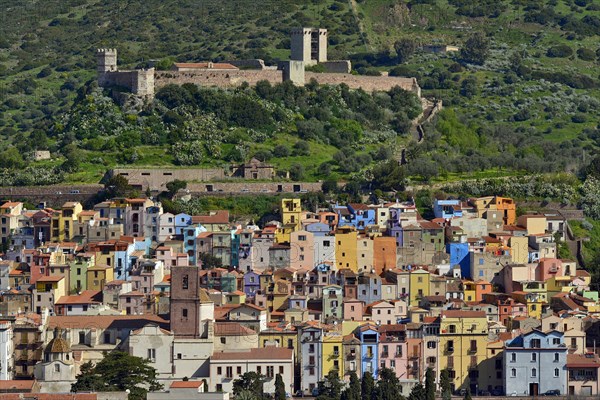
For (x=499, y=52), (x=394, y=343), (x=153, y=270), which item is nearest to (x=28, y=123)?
(x=499, y=52)

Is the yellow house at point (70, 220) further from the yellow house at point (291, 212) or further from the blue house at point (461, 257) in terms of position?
the blue house at point (461, 257)

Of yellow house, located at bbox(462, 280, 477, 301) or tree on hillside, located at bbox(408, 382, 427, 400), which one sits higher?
yellow house, located at bbox(462, 280, 477, 301)

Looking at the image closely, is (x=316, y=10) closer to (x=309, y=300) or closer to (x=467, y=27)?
(x=467, y=27)

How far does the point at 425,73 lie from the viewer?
5148 inches

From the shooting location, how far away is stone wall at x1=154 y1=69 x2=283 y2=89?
112125mm

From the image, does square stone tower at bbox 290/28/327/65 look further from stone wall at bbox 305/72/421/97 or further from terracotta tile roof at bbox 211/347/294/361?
terracotta tile roof at bbox 211/347/294/361

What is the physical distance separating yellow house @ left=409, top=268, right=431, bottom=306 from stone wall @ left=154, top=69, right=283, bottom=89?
1034 inches

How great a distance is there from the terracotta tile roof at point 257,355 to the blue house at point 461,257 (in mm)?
15060

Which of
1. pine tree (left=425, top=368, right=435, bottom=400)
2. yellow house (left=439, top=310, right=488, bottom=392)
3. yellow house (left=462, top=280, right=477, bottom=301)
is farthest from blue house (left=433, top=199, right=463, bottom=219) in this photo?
pine tree (left=425, top=368, right=435, bottom=400)

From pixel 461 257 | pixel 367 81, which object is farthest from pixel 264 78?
pixel 461 257

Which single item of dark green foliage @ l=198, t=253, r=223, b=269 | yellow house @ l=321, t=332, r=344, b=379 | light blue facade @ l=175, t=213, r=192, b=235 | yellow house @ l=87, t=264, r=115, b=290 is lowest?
yellow house @ l=321, t=332, r=344, b=379

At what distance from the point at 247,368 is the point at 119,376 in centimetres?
506

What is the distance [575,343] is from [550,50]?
56080mm

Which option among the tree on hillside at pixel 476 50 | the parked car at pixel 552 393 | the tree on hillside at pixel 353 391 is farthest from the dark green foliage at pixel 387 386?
the tree on hillside at pixel 476 50
